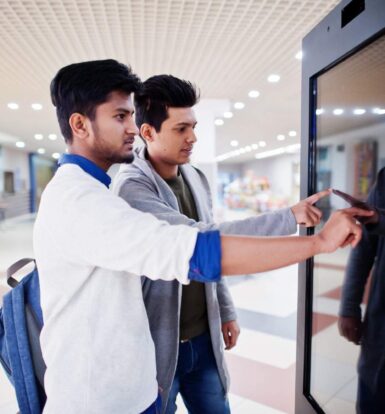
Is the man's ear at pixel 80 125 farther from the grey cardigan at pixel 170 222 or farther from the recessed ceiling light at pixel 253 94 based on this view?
the recessed ceiling light at pixel 253 94

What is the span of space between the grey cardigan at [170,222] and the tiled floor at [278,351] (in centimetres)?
28

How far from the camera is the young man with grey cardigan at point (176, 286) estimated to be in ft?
4.02

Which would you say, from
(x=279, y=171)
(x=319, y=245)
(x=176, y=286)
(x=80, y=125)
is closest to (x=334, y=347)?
(x=176, y=286)

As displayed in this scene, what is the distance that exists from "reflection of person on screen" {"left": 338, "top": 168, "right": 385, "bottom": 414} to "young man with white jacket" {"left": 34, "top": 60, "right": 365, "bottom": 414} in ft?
0.84

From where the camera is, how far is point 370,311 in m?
1.10

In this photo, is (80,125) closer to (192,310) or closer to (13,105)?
(192,310)

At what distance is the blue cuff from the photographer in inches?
28.9

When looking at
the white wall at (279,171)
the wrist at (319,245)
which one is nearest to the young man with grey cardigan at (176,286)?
the wrist at (319,245)

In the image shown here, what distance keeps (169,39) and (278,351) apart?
11.0 ft

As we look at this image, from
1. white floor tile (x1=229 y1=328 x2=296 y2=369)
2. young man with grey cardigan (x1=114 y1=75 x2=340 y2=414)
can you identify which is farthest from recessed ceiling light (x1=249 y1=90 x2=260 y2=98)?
young man with grey cardigan (x1=114 y1=75 x2=340 y2=414)

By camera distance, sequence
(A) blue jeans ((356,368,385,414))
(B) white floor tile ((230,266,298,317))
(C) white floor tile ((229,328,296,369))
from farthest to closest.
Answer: (B) white floor tile ((230,266,298,317)) < (C) white floor tile ((229,328,296,369)) < (A) blue jeans ((356,368,385,414))

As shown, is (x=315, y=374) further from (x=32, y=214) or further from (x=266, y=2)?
(x=32, y=214)

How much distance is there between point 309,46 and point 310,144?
0.97 ft

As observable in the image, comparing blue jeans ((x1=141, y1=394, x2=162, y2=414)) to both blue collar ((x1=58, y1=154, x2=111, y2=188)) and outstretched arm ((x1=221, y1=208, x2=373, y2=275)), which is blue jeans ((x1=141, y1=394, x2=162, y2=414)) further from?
blue collar ((x1=58, y1=154, x2=111, y2=188))
